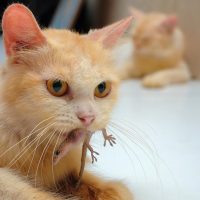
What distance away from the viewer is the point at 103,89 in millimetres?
836

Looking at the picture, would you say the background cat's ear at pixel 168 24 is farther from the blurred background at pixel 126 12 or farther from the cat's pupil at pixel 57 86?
the cat's pupil at pixel 57 86

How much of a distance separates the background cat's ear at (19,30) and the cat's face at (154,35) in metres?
1.84

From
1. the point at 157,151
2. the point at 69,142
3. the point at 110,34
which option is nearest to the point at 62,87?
the point at 69,142

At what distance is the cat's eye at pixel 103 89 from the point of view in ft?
2.70

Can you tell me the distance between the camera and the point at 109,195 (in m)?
0.89

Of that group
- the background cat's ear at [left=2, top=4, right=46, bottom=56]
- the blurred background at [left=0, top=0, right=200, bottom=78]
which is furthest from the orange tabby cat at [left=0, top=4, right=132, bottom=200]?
the blurred background at [left=0, top=0, right=200, bottom=78]

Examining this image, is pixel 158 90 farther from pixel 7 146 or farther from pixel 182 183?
pixel 7 146

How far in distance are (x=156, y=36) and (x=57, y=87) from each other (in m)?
1.91

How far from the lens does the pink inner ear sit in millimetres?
2582

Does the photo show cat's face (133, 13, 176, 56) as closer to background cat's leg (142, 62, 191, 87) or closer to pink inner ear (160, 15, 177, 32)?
pink inner ear (160, 15, 177, 32)

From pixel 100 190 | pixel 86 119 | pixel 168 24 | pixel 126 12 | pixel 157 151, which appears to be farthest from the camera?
pixel 126 12

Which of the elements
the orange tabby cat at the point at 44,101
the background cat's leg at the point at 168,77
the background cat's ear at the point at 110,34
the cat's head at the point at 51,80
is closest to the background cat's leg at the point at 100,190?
the orange tabby cat at the point at 44,101

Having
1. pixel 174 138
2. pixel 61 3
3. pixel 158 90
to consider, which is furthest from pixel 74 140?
pixel 61 3

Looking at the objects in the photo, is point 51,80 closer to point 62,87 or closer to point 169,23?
point 62,87
